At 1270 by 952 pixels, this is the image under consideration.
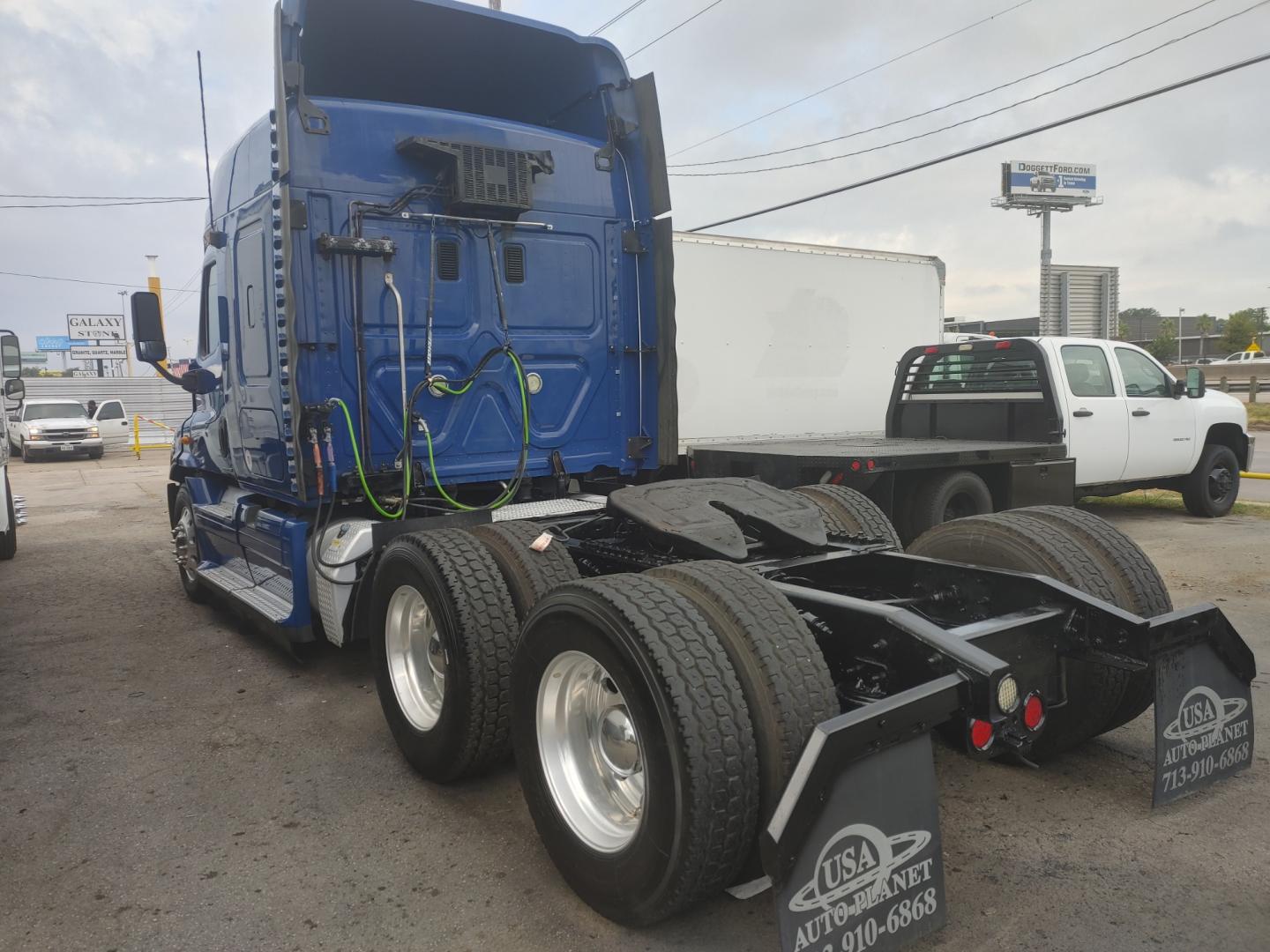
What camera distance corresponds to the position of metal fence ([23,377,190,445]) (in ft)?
123

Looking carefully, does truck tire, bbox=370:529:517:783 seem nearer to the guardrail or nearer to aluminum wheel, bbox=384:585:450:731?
aluminum wheel, bbox=384:585:450:731

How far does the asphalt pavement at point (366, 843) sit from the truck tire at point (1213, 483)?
5492 mm

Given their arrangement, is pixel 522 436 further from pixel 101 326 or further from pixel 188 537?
pixel 101 326

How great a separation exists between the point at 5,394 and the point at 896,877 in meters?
8.86

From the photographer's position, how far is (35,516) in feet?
42.3

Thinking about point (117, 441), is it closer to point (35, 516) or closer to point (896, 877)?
point (35, 516)

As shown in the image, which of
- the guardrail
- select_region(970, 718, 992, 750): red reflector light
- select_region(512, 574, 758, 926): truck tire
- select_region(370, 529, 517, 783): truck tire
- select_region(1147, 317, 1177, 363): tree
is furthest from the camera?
select_region(1147, 317, 1177, 363): tree

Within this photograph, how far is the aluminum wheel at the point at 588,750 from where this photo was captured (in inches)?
109

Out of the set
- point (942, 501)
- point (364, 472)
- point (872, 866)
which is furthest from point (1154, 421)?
point (872, 866)

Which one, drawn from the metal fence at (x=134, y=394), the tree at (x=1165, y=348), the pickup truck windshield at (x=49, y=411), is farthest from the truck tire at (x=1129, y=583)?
the tree at (x=1165, y=348)

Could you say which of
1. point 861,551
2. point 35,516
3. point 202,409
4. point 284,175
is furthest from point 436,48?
point 35,516

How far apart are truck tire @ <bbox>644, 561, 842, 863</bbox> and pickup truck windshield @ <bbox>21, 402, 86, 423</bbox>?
27638mm

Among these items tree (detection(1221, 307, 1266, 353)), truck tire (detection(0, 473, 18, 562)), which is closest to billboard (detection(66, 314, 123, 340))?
truck tire (detection(0, 473, 18, 562))

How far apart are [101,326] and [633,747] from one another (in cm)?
5764
